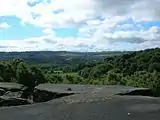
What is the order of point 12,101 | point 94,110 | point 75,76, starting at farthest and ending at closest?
point 75,76 < point 12,101 < point 94,110

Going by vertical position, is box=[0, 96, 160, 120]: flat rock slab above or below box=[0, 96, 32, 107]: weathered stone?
above

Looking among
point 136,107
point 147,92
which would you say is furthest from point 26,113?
point 147,92

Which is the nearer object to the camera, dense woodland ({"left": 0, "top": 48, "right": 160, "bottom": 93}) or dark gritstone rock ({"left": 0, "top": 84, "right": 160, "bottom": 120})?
dark gritstone rock ({"left": 0, "top": 84, "right": 160, "bottom": 120})

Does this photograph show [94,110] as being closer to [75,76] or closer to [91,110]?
[91,110]

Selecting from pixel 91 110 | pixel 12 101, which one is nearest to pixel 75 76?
pixel 12 101

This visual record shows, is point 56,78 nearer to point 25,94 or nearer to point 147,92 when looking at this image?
point 25,94

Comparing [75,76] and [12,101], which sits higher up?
[12,101]

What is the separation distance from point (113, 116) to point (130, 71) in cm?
5539

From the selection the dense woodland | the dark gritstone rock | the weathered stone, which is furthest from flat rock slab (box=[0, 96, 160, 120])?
the dense woodland

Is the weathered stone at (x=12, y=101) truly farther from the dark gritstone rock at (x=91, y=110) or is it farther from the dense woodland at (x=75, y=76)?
the dense woodland at (x=75, y=76)

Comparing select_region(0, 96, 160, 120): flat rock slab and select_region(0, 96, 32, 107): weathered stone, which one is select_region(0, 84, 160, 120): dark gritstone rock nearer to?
select_region(0, 96, 160, 120): flat rock slab

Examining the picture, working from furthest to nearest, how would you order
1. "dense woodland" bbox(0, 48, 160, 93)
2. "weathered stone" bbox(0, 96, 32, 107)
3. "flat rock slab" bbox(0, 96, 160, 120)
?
1. "dense woodland" bbox(0, 48, 160, 93)
2. "weathered stone" bbox(0, 96, 32, 107)
3. "flat rock slab" bbox(0, 96, 160, 120)

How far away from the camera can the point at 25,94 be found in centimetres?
1570

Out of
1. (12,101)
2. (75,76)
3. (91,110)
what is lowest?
(75,76)
